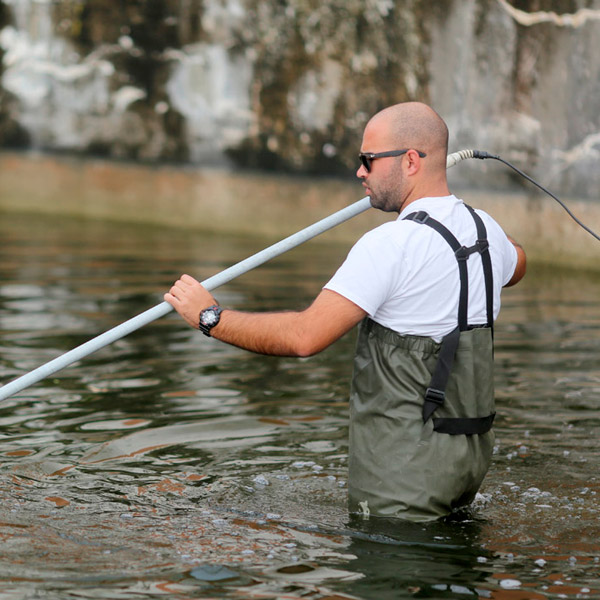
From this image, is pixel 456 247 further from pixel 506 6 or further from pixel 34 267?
pixel 506 6

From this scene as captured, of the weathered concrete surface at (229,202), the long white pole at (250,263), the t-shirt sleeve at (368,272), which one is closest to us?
the t-shirt sleeve at (368,272)

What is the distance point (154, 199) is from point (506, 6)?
5.67 meters

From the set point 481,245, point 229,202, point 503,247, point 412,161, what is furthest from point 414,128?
point 229,202

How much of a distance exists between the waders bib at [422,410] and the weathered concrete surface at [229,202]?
807 cm

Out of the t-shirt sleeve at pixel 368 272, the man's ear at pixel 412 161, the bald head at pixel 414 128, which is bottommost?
the t-shirt sleeve at pixel 368 272

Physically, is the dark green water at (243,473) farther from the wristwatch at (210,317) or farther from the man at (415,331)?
the wristwatch at (210,317)

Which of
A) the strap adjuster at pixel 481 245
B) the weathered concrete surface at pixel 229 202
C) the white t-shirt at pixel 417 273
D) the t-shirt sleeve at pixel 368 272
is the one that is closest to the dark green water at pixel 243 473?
the white t-shirt at pixel 417 273

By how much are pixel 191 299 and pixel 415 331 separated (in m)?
0.81

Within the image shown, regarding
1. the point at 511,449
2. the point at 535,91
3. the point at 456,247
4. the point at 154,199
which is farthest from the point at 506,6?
the point at 456,247

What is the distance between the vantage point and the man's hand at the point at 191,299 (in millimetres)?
4324

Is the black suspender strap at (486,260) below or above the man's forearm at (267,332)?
above

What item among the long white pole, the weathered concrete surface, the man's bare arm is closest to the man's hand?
the man's bare arm

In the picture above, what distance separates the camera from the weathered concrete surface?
1247 cm

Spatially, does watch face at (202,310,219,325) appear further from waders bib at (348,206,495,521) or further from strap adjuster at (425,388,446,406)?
strap adjuster at (425,388,446,406)
